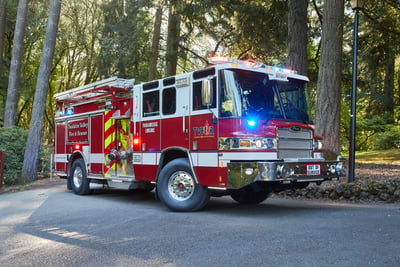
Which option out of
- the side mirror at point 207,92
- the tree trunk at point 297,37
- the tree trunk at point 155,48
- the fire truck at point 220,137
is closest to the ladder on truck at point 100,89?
the fire truck at point 220,137

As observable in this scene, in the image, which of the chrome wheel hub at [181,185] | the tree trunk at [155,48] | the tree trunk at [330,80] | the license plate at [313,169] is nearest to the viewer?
the license plate at [313,169]

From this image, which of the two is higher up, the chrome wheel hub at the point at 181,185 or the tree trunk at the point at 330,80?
the tree trunk at the point at 330,80

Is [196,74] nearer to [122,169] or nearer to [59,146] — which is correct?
[122,169]

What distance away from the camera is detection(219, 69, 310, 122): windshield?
25.6 feet

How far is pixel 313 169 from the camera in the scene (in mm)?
7973

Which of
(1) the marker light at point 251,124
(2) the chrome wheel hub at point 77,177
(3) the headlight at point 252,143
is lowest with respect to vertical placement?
(2) the chrome wheel hub at point 77,177

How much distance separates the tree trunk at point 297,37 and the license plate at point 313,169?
649 cm

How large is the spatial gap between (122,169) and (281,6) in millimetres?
A: 9690

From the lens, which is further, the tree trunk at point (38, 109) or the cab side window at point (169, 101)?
the tree trunk at point (38, 109)

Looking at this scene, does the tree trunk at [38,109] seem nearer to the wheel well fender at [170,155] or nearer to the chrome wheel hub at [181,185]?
the wheel well fender at [170,155]

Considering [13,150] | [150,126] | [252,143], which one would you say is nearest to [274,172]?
[252,143]

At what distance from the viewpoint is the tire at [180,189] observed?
8.35 m

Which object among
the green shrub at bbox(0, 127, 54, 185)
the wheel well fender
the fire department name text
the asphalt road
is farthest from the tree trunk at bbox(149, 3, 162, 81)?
the wheel well fender

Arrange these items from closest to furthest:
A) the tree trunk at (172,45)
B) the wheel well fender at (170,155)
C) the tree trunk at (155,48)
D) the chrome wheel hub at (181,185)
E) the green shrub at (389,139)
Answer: the chrome wheel hub at (181,185)
the wheel well fender at (170,155)
the tree trunk at (172,45)
the tree trunk at (155,48)
the green shrub at (389,139)
